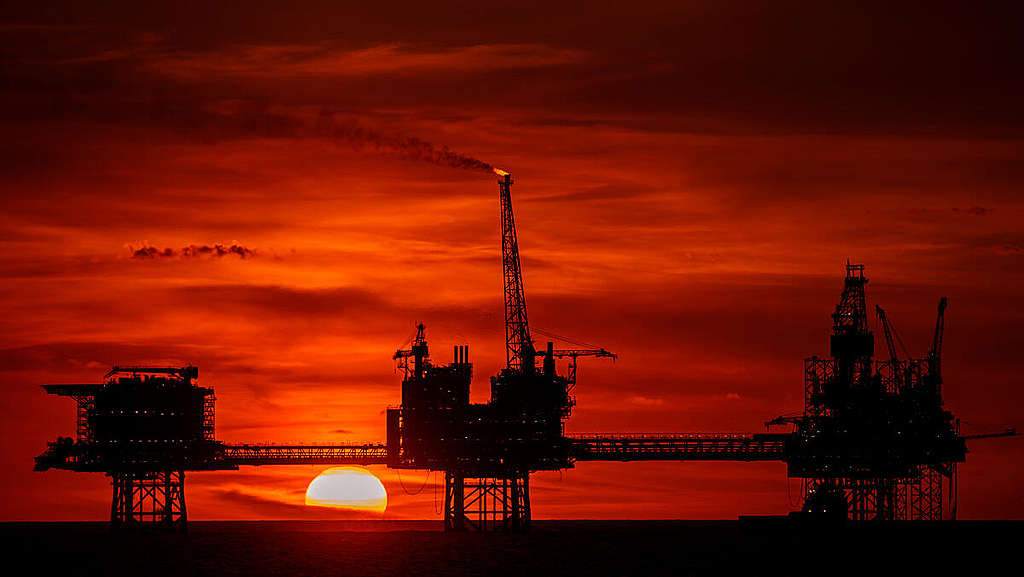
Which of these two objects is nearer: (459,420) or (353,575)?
(353,575)

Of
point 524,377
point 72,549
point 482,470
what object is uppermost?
point 524,377

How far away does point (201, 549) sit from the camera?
5965 inches

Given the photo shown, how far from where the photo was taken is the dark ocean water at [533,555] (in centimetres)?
12206

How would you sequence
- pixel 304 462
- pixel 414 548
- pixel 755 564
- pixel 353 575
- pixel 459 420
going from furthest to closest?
1. pixel 414 548
2. pixel 304 462
3. pixel 755 564
4. pixel 459 420
5. pixel 353 575

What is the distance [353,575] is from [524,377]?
23462 millimetres

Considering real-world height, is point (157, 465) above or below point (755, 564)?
above

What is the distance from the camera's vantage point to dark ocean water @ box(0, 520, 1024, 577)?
400ft

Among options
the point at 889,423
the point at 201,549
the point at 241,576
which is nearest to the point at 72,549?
the point at 201,549

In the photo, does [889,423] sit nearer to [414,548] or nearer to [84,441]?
[414,548]

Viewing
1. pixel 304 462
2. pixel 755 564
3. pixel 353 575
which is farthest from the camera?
pixel 304 462

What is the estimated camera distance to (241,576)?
113938 mm

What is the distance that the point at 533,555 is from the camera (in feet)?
454

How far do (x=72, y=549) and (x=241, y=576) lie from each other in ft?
167

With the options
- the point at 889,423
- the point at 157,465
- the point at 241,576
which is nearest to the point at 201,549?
the point at 157,465
